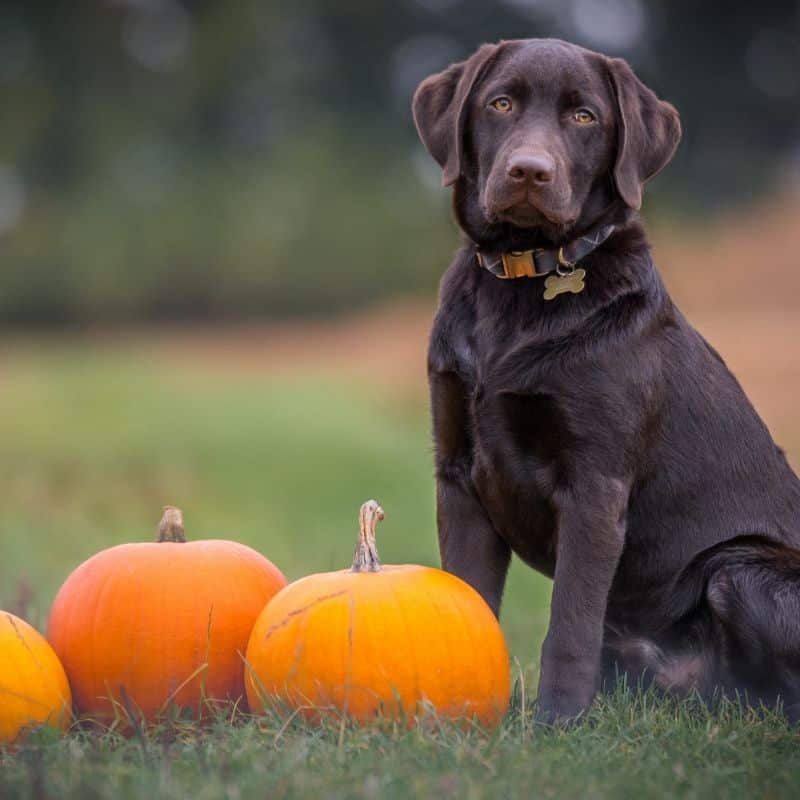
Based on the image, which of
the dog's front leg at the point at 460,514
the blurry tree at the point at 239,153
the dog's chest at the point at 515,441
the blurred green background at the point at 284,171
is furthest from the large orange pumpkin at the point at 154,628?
the blurry tree at the point at 239,153

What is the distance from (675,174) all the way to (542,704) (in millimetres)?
21882

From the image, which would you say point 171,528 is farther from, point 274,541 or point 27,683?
point 274,541

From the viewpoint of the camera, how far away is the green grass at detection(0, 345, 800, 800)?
238cm

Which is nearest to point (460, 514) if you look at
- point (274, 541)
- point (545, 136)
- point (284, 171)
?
point (545, 136)

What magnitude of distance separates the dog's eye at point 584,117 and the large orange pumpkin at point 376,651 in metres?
1.17

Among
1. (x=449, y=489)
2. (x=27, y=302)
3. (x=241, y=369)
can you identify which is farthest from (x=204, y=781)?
(x=27, y=302)

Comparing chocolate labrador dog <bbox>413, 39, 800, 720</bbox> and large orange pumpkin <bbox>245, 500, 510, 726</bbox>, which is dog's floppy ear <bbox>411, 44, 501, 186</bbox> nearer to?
chocolate labrador dog <bbox>413, 39, 800, 720</bbox>

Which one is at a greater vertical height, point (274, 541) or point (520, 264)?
point (520, 264)

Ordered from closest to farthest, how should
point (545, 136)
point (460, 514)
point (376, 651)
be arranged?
point (376, 651) < point (545, 136) < point (460, 514)

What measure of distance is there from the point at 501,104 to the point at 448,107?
0.18 meters

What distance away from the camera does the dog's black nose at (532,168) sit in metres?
2.99

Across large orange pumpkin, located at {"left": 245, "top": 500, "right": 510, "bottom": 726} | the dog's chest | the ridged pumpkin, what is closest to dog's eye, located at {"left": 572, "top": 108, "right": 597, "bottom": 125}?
the dog's chest

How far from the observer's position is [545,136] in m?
3.10

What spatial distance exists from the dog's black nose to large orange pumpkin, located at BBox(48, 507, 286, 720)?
1.19 meters
